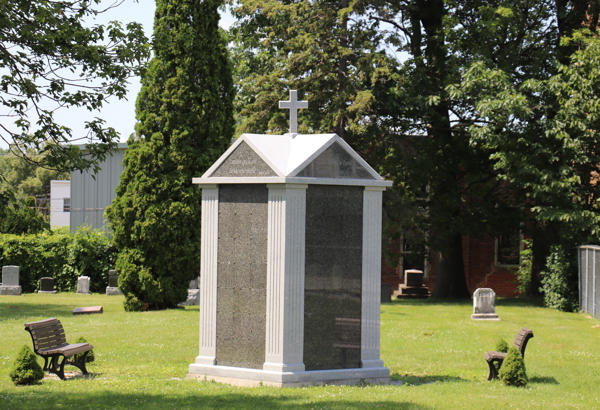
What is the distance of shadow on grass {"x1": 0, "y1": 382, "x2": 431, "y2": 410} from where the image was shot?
8.91 meters

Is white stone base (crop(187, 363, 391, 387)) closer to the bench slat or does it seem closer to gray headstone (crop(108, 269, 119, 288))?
the bench slat

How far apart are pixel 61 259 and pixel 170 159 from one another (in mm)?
12861

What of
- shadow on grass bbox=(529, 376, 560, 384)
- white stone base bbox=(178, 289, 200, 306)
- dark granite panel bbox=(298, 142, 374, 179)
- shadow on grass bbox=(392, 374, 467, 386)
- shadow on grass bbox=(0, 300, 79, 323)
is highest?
dark granite panel bbox=(298, 142, 374, 179)

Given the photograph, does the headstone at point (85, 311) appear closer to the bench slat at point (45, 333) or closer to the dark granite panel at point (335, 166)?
the bench slat at point (45, 333)

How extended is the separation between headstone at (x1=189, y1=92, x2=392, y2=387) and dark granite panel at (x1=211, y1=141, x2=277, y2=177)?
0.05 ft

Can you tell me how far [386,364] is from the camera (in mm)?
13703

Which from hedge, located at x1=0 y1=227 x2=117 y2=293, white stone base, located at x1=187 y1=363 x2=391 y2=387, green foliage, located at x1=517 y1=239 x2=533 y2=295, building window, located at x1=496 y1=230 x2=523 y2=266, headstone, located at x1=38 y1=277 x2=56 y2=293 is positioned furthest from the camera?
building window, located at x1=496 y1=230 x2=523 y2=266

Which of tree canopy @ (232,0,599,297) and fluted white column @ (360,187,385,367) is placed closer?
fluted white column @ (360,187,385,367)

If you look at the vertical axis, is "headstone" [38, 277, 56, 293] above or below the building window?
below

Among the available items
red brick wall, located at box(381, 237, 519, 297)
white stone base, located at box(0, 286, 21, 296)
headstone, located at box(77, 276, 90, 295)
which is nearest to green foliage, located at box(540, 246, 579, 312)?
red brick wall, located at box(381, 237, 519, 297)

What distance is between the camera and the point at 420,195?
101 ft

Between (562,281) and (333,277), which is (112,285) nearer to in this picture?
(562,281)

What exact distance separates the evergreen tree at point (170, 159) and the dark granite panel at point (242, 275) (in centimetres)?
1182

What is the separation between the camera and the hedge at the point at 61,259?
3338 centimetres
